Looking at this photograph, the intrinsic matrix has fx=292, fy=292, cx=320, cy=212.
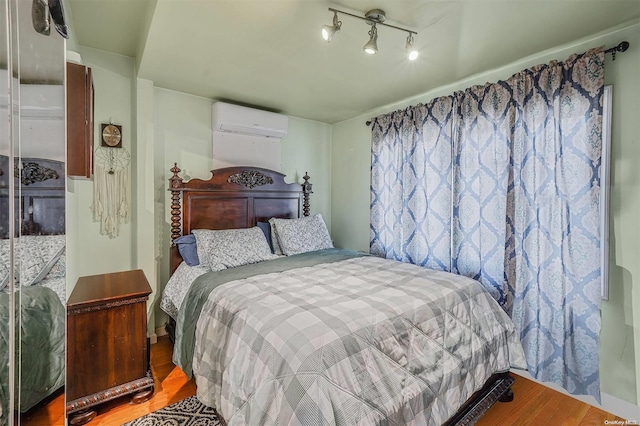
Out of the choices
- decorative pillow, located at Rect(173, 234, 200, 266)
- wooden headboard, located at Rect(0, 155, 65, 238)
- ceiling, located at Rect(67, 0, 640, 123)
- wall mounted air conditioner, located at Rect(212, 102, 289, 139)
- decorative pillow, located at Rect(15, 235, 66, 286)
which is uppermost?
ceiling, located at Rect(67, 0, 640, 123)

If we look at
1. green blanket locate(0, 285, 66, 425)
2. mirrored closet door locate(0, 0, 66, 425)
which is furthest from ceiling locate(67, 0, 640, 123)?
green blanket locate(0, 285, 66, 425)

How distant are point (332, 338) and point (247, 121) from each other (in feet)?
8.82

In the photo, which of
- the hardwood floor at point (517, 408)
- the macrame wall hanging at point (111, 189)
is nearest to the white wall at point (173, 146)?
the macrame wall hanging at point (111, 189)

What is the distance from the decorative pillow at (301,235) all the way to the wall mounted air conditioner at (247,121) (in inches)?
43.0

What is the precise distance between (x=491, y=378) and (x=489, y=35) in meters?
2.29

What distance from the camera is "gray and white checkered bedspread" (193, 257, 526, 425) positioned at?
1.20 m

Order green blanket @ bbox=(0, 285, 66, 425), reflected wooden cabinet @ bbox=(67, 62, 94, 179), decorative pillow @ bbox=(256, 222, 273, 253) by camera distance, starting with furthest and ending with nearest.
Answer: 1. decorative pillow @ bbox=(256, 222, 273, 253)
2. reflected wooden cabinet @ bbox=(67, 62, 94, 179)
3. green blanket @ bbox=(0, 285, 66, 425)

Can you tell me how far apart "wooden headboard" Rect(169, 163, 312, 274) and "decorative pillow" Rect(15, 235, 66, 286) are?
84.0 inches

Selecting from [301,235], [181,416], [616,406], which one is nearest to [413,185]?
[301,235]

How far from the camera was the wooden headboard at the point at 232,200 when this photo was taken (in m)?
2.87

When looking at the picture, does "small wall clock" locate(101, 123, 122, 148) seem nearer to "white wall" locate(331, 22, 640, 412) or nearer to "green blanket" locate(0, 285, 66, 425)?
"green blanket" locate(0, 285, 66, 425)

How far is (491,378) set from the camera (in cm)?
193

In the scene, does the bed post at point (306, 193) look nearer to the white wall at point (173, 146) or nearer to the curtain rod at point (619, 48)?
the white wall at point (173, 146)

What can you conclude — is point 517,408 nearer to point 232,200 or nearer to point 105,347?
point 105,347
